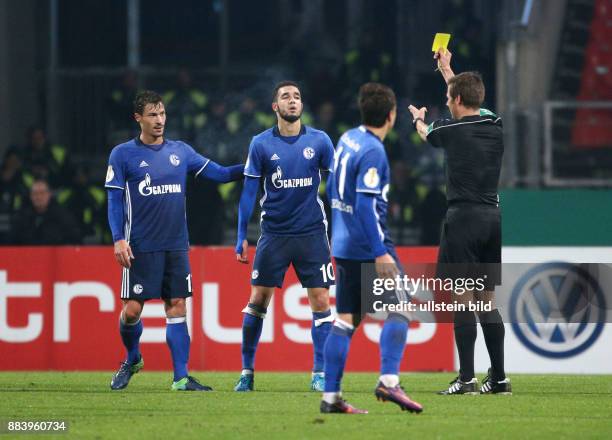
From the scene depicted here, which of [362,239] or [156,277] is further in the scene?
[156,277]

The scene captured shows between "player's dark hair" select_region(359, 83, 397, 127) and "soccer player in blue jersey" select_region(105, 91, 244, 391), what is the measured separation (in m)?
2.34

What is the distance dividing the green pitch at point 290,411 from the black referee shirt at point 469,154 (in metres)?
1.38

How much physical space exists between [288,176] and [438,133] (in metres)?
1.21

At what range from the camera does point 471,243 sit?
9.16 m

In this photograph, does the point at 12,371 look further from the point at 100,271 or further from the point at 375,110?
the point at 375,110

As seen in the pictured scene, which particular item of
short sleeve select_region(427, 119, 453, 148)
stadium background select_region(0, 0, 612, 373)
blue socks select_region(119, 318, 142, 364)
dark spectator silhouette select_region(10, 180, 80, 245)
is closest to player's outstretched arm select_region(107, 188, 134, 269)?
blue socks select_region(119, 318, 142, 364)

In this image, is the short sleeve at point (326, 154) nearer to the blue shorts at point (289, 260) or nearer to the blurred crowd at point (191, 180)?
the blue shorts at point (289, 260)

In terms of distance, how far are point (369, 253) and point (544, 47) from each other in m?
8.44

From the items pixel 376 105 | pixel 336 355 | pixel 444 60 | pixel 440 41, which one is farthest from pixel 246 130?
pixel 336 355

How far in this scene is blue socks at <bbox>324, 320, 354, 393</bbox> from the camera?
784cm

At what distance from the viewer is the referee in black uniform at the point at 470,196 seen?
9156 mm

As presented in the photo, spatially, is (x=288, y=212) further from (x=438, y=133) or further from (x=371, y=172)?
(x=371, y=172)

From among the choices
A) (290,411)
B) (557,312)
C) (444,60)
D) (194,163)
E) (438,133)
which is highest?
(444,60)

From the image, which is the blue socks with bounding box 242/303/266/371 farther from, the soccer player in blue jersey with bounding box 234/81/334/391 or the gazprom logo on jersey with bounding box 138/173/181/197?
the gazprom logo on jersey with bounding box 138/173/181/197
